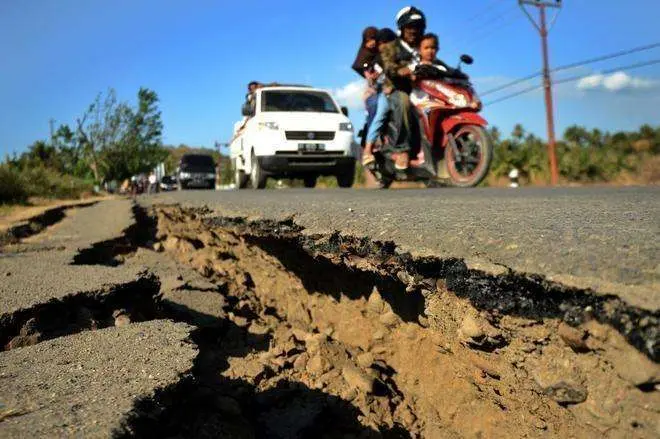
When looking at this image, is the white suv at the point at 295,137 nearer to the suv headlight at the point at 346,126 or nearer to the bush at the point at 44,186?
the suv headlight at the point at 346,126

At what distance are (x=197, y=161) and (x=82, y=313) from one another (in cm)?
2331

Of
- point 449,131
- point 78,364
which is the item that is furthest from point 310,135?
point 78,364

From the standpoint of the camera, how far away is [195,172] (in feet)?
78.7

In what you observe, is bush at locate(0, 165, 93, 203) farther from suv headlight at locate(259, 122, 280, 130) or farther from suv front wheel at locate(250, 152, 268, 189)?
suv headlight at locate(259, 122, 280, 130)

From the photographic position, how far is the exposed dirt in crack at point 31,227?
5699mm

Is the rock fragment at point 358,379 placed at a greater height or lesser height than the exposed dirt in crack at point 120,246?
lesser

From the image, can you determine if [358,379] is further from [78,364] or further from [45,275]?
[45,275]

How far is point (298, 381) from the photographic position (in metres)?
2.25

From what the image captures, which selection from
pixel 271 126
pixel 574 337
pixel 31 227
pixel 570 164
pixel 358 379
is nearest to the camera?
pixel 574 337

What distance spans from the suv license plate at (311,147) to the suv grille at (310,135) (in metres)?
0.12

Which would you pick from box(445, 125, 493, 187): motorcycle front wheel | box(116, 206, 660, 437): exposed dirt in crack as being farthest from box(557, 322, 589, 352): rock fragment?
box(445, 125, 493, 187): motorcycle front wheel

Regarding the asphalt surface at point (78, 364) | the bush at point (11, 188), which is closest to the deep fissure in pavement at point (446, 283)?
the asphalt surface at point (78, 364)

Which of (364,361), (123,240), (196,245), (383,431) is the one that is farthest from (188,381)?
(123,240)

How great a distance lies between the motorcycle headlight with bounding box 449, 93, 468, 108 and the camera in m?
5.68
